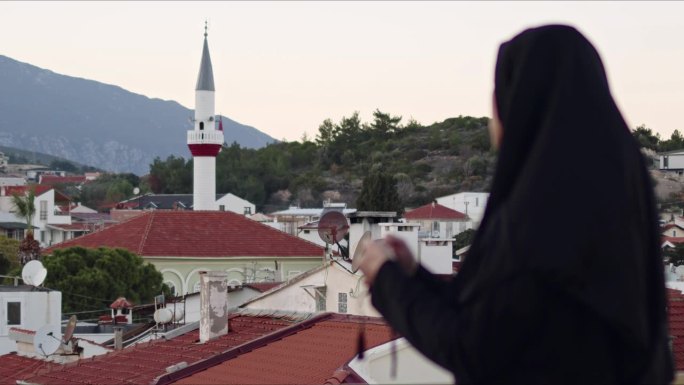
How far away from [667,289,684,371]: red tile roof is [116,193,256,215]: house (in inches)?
2842

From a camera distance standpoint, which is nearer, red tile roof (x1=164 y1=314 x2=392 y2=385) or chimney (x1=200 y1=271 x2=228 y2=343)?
red tile roof (x1=164 y1=314 x2=392 y2=385)

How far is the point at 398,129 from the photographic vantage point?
129 meters

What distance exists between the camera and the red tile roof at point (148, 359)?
1595 centimetres

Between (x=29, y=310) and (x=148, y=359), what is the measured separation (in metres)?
7.45

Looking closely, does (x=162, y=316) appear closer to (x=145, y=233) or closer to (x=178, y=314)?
(x=178, y=314)

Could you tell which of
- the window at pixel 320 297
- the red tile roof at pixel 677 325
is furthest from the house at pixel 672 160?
the red tile roof at pixel 677 325

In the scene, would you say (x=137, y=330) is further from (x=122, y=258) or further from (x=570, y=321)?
(x=570, y=321)

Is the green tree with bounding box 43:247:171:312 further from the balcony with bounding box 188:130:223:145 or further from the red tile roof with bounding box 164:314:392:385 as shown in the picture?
the red tile roof with bounding box 164:314:392:385

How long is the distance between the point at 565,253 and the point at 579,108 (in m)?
0.23

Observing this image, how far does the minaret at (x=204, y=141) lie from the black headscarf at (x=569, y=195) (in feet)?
203

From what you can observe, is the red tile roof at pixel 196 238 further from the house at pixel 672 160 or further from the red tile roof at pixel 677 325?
the red tile roof at pixel 677 325

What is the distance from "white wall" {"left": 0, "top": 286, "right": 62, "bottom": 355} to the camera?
23750 mm

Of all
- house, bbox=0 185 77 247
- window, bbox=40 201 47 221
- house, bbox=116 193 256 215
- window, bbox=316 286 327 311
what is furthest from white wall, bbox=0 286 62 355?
house, bbox=116 193 256 215

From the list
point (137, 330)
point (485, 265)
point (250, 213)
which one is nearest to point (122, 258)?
point (137, 330)
